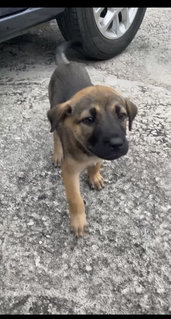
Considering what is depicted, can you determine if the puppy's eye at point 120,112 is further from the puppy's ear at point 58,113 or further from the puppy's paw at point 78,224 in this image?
the puppy's paw at point 78,224

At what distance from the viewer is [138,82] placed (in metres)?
4.61

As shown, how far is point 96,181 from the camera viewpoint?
3254 millimetres

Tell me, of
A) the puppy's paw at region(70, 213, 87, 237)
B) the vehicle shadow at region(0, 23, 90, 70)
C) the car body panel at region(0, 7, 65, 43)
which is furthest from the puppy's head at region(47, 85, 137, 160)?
the vehicle shadow at region(0, 23, 90, 70)

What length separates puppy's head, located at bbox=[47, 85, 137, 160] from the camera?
2443 mm

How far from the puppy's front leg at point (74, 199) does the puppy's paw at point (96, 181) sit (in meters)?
0.37

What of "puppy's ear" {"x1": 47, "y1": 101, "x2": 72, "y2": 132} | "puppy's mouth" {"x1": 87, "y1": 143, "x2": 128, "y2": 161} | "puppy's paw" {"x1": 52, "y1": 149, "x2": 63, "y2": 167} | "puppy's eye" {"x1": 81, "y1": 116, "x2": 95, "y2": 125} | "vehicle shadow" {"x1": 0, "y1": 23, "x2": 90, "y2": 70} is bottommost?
"puppy's paw" {"x1": 52, "y1": 149, "x2": 63, "y2": 167}

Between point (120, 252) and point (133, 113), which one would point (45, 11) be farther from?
point (120, 252)

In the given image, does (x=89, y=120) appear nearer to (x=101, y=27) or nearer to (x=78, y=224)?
(x=78, y=224)

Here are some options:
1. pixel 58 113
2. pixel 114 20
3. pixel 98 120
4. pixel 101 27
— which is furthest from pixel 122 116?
pixel 114 20

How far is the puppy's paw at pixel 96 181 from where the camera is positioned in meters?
3.25

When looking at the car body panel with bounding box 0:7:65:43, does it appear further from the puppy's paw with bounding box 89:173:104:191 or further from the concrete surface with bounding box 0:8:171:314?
the puppy's paw with bounding box 89:173:104:191

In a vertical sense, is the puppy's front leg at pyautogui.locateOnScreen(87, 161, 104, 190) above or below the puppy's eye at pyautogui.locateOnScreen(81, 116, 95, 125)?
below

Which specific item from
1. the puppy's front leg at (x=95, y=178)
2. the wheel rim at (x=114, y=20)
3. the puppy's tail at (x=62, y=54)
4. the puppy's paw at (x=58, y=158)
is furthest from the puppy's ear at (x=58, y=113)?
the wheel rim at (x=114, y=20)

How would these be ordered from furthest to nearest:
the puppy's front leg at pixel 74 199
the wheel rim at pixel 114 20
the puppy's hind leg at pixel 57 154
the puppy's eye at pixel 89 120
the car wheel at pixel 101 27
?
the wheel rim at pixel 114 20 → the car wheel at pixel 101 27 → the puppy's hind leg at pixel 57 154 → the puppy's front leg at pixel 74 199 → the puppy's eye at pixel 89 120
